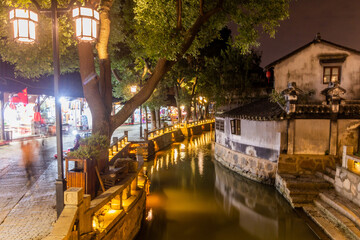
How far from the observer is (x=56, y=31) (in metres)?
5.91

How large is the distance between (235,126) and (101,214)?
44.1 ft

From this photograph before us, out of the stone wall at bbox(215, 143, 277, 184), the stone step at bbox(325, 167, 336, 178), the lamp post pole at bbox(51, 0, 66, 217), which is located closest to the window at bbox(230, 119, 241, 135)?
the stone wall at bbox(215, 143, 277, 184)

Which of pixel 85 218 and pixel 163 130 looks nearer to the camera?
pixel 85 218

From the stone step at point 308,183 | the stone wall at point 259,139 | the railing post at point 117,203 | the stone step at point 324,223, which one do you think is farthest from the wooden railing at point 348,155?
the railing post at point 117,203

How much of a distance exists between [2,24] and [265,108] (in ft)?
48.8

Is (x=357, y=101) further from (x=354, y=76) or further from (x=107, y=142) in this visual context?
(x=107, y=142)

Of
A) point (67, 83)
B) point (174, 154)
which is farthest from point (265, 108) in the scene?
point (67, 83)

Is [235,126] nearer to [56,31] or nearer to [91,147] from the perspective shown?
[91,147]

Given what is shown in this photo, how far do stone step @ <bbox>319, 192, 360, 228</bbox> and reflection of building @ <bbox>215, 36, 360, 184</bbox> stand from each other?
8.94ft

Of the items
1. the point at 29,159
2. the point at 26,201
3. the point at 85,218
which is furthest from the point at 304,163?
the point at 29,159

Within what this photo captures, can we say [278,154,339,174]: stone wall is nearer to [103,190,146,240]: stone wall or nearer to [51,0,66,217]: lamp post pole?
[103,190,146,240]: stone wall

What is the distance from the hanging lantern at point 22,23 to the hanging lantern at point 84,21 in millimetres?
1057

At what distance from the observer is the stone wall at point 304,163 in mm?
13521

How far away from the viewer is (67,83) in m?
22.4
